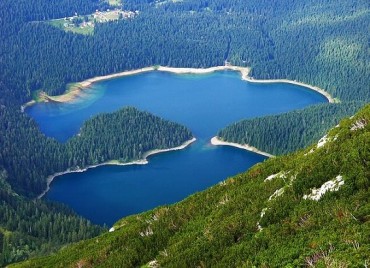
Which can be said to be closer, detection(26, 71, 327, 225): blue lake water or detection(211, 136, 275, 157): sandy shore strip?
detection(26, 71, 327, 225): blue lake water

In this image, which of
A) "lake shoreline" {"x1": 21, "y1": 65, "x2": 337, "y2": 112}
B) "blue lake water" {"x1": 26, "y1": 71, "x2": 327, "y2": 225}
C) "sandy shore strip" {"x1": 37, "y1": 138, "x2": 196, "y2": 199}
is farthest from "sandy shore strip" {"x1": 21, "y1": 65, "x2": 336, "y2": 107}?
"sandy shore strip" {"x1": 37, "y1": 138, "x2": 196, "y2": 199}

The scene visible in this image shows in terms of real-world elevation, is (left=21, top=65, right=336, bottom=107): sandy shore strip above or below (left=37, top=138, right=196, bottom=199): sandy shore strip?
above

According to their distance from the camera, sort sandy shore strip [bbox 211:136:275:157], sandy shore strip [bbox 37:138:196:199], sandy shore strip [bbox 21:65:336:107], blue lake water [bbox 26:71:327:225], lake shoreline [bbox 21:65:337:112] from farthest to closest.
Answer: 1. sandy shore strip [bbox 21:65:336:107]
2. lake shoreline [bbox 21:65:337:112]
3. sandy shore strip [bbox 211:136:275:157]
4. sandy shore strip [bbox 37:138:196:199]
5. blue lake water [bbox 26:71:327:225]

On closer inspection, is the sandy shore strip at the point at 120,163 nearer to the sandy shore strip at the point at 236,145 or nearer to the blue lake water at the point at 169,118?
the blue lake water at the point at 169,118

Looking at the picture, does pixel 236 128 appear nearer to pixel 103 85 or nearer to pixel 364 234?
pixel 103 85

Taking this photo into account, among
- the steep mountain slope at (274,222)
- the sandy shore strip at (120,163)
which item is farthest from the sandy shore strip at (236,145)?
the steep mountain slope at (274,222)

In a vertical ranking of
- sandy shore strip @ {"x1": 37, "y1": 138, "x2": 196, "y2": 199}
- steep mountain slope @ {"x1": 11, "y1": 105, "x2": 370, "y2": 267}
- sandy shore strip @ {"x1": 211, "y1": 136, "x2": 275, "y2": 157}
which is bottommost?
sandy shore strip @ {"x1": 37, "y1": 138, "x2": 196, "y2": 199}

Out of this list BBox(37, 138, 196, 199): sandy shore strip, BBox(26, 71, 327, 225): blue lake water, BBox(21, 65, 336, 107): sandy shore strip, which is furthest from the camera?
BBox(21, 65, 336, 107): sandy shore strip

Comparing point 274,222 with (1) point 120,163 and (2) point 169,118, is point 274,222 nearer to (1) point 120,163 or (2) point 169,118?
(1) point 120,163

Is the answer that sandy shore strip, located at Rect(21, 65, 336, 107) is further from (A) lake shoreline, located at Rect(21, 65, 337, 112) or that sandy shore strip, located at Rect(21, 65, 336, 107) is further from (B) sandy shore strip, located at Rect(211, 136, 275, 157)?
(B) sandy shore strip, located at Rect(211, 136, 275, 157)
